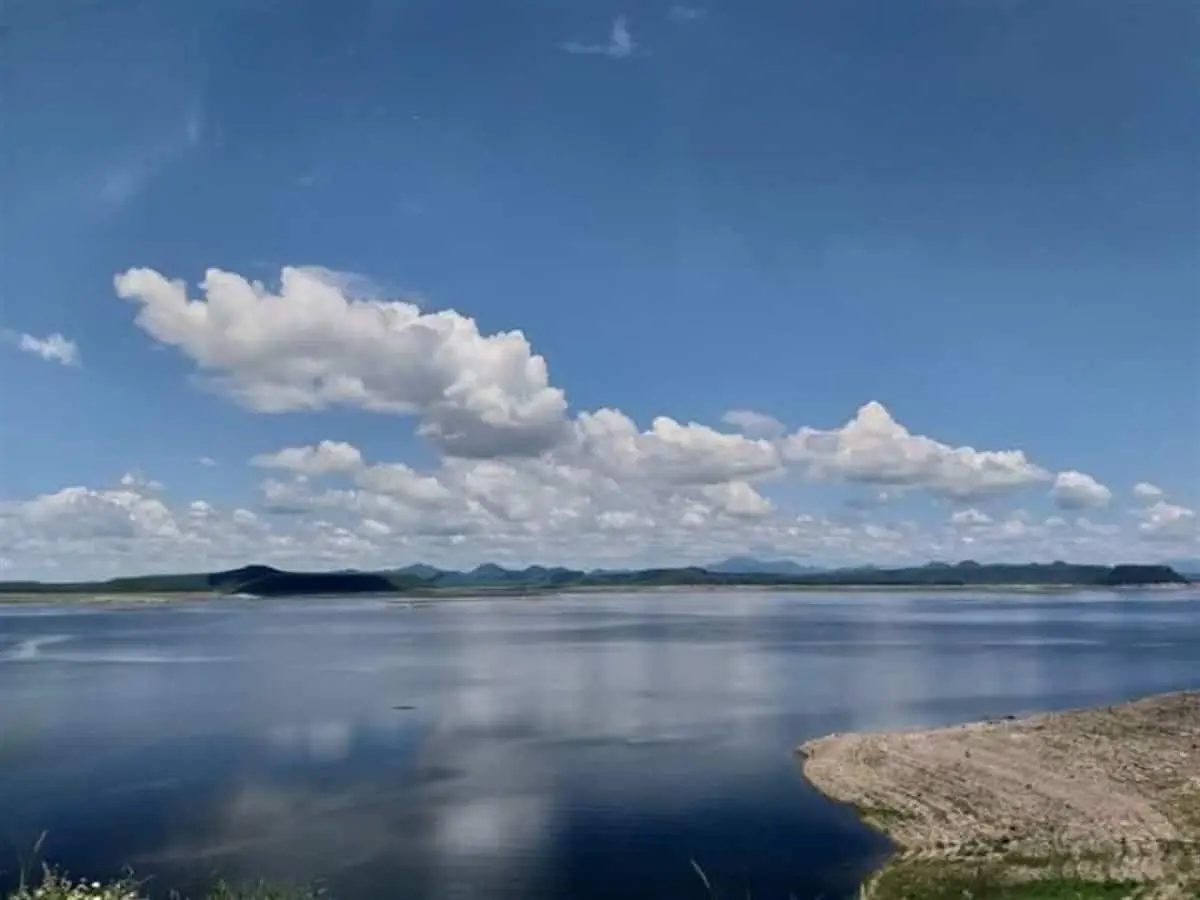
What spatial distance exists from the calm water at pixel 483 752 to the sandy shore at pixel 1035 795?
1.64m

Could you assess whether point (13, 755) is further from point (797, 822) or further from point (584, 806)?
point (797, 822)

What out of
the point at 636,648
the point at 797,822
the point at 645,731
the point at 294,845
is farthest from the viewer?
the point at 636,648

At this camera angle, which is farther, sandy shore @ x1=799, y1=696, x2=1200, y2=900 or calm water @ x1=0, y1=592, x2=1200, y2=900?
calm water @ x1=0, y1=592, x2=1200, y2=900

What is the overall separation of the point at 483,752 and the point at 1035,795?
20313mm

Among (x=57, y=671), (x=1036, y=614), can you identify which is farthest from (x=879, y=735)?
(x=1036, y=614)

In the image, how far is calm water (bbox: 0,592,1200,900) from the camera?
93.9ft

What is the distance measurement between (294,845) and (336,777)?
31.7 ft

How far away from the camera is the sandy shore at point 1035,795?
2648 cm

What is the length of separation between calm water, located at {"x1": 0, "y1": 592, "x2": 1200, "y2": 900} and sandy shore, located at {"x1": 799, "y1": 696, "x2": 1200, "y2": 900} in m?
1.64

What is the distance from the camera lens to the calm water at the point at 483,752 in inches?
1126

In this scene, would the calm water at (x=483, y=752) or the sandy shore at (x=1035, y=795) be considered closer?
the sandy shore at (x=1035, y=795)

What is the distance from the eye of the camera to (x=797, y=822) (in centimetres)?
3281

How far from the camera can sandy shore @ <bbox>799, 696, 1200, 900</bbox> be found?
86.9 ft

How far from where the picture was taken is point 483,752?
4484cm
